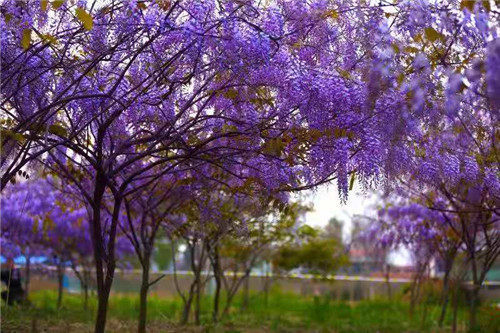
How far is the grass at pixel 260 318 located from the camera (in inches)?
388

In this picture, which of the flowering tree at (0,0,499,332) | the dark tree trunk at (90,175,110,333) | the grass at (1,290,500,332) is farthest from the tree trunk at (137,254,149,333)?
the flowering tree at (0,0,499,332)

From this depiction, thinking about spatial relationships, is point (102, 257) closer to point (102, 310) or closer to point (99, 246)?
point (99, 246)

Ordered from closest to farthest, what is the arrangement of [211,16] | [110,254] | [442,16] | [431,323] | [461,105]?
[211,16], [442,16], [461,105], [110,254], [431,323]

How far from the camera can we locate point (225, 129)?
598 cm

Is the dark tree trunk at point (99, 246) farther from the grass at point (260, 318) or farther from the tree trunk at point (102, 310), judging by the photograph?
the grass at point (260, 318)

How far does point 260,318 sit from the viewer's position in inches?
488

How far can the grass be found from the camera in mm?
9852

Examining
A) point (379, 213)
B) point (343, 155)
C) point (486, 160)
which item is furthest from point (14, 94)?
point (379, 213)

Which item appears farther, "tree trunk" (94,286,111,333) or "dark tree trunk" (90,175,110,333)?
"tree trunk" (94,286,111,333)

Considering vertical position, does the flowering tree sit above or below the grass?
above

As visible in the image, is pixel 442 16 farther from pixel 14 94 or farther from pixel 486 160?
pixel 14 94

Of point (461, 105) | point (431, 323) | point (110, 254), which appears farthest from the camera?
point (431, 323)

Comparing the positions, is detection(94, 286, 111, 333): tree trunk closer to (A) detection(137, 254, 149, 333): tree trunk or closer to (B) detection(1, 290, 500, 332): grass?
(A) detection(137, 254, 149, 333): tree trunk

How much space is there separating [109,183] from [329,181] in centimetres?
187
